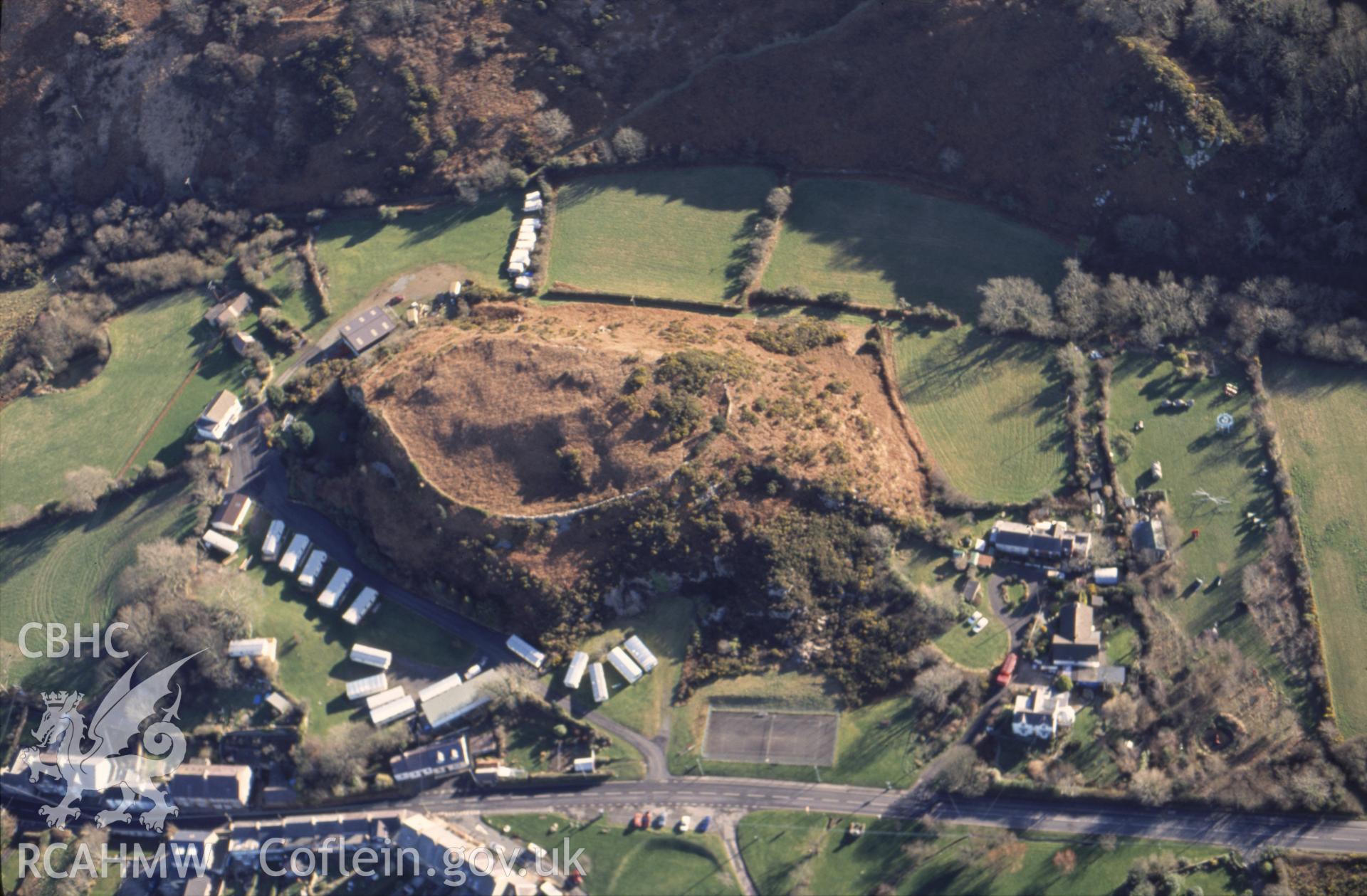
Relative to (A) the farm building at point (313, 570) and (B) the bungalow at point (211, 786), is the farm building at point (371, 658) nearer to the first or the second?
(A) the farm building at point (313, 570)

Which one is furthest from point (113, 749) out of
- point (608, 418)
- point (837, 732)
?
point (837, 732)

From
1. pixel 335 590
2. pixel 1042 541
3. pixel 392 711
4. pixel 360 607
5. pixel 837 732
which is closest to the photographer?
pixel 837 732

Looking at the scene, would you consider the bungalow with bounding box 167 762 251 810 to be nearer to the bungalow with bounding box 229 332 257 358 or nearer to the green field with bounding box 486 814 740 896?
the green field with bounding box 486 814 740 896

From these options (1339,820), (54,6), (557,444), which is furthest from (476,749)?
(54,6)

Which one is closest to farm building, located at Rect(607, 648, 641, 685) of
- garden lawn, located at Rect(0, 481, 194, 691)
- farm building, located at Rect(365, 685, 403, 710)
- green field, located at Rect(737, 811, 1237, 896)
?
green field, located at Rect(737, 811, 1237, 896)

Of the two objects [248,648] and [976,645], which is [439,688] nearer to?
[248,648]

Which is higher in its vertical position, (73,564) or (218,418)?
(218,418)
